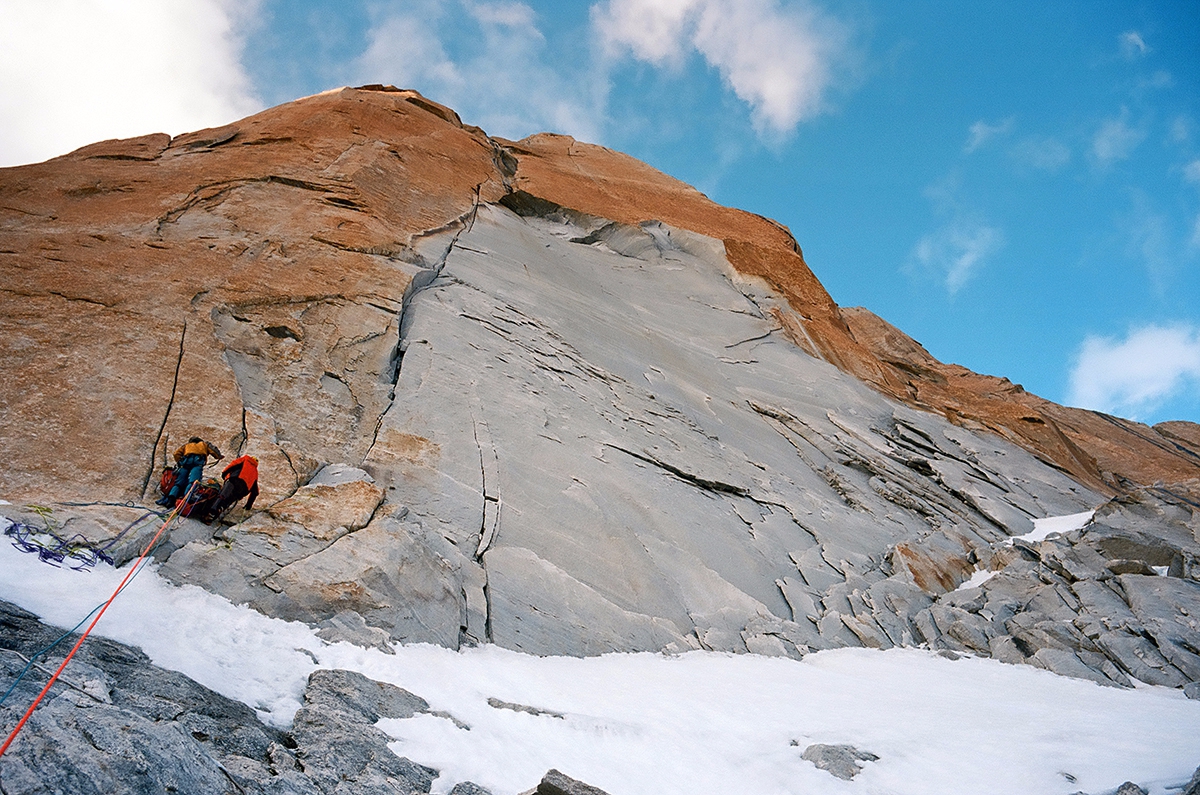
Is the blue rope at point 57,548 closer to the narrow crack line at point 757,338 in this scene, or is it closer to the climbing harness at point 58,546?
the climbing harness at point 58,546

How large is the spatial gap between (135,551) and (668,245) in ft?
63.1

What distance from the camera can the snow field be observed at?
600cm

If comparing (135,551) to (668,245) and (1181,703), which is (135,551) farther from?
(668,245)

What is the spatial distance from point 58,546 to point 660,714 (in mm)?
6111

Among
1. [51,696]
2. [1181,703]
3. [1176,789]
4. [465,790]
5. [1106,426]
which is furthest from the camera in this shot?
[1106,426]

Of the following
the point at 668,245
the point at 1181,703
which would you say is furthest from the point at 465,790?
the point at 668,245

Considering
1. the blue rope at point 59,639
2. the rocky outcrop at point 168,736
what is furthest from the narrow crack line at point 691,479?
the blue rope at point 59,639

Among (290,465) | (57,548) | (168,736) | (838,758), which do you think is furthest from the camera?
(290,465)

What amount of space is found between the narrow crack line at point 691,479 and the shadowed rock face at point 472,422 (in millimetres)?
95

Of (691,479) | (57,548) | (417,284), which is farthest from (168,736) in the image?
(417,284)

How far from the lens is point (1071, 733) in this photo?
829 centimetres

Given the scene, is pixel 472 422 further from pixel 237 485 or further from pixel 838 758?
pixel 838 758

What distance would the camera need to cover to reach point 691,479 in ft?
46.8

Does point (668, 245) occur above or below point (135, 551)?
above
